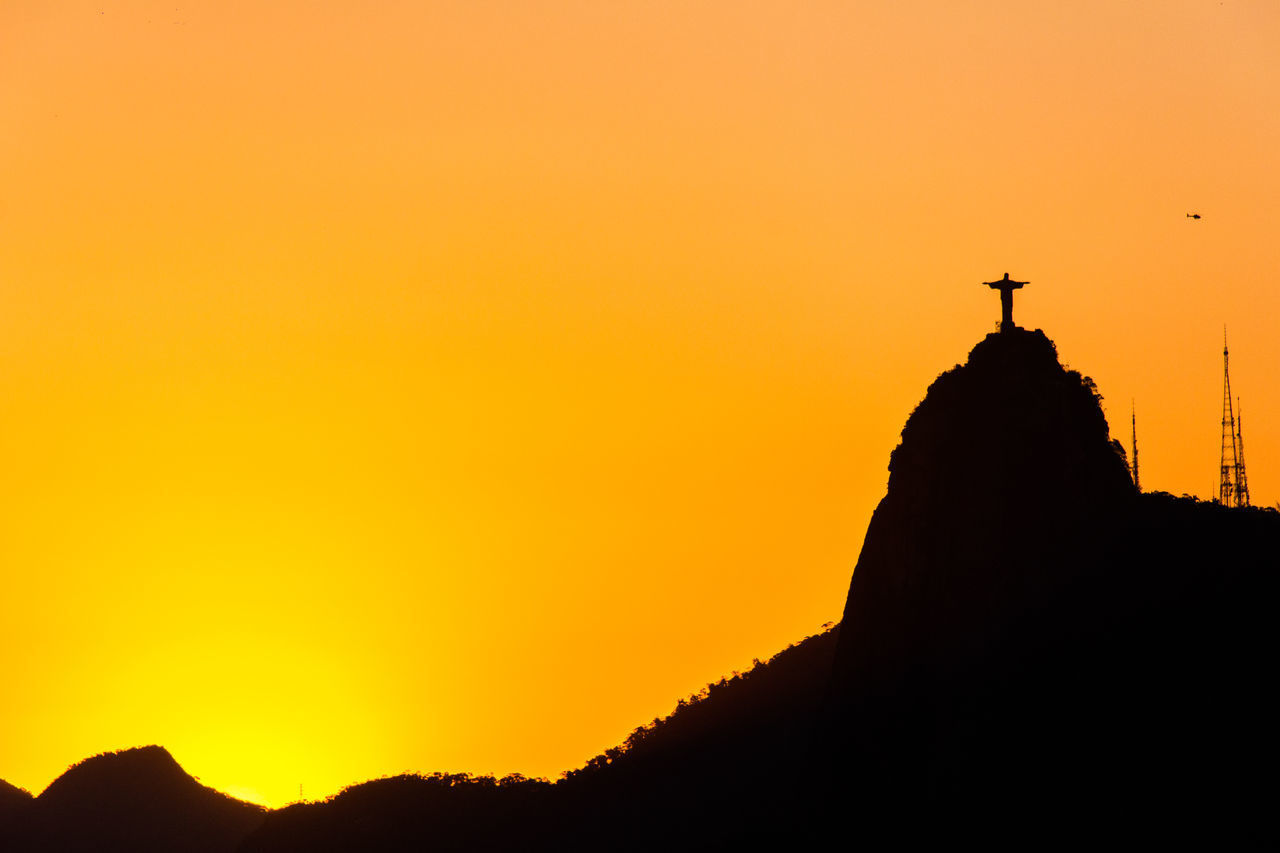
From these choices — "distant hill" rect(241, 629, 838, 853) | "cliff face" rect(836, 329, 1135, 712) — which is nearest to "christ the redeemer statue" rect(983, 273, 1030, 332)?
"cliff face" rect(836, 329, 1135, 712)

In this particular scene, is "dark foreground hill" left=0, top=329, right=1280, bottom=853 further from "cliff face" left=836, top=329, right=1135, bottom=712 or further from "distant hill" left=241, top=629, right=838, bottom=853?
"distant hill" left=241, top=629, right=838, bottom=853

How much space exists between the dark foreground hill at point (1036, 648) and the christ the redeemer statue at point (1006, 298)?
21.3 inches

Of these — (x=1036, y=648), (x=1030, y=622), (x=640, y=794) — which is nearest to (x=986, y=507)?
(x=1030, y=622)

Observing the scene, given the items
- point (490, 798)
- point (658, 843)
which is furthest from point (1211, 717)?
point (490, 798)

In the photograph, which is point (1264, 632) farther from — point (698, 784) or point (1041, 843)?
point (698, 784)

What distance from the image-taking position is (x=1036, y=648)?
360ft

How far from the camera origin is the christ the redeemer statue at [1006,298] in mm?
112625

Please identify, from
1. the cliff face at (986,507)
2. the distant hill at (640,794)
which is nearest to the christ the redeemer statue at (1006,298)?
the cliff face at (986,507)

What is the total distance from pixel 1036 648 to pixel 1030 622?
130 cm

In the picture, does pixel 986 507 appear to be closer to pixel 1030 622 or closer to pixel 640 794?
pixel 1030 622

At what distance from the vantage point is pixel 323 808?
7008 inches

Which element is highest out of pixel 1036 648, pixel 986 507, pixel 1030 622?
pixel 986 507

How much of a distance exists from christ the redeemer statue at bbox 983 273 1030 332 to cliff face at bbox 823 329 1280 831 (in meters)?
0.68

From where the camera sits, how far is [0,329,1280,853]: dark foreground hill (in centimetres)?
10250
